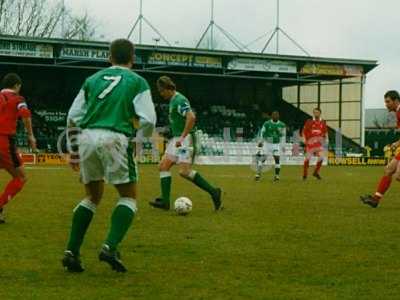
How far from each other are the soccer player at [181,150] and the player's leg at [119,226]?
5.51m

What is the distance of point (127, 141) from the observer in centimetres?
693

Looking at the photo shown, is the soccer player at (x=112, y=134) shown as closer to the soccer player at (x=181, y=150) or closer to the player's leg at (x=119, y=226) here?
the player's leg at (x=119, y=226)

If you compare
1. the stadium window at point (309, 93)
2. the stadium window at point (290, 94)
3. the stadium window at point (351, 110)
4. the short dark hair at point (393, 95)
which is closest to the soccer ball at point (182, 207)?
the short dark hair at point (393, 95)

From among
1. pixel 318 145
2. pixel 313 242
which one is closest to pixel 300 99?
pixel 318 145

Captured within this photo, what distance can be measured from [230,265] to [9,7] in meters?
65.3

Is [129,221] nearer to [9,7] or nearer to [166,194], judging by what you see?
[166,194]

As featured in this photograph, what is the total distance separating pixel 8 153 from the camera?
35.5 feet

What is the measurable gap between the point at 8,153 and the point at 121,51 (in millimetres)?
4350

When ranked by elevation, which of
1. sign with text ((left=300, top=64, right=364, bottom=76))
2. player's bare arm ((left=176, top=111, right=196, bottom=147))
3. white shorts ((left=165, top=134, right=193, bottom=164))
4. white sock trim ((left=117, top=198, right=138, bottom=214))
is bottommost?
white sock trim ((left=117, top=198, right=138, bottom=214))

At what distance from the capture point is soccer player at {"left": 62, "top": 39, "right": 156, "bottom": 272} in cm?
683

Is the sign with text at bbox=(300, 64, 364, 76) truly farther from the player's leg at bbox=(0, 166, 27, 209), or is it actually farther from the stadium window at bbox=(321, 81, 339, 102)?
the player's leg at bbox=(0, 166, 27, 209)

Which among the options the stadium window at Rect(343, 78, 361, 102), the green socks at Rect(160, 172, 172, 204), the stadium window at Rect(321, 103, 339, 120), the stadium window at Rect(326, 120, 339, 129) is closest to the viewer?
the green socks at Rect(160, 172, 172, 204)

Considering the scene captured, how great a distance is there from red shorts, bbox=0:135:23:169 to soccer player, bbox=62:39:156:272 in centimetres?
398

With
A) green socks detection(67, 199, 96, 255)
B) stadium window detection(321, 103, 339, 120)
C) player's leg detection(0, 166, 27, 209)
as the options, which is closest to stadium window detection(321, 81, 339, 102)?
stadium window detection(321, 103, 339, 120)
